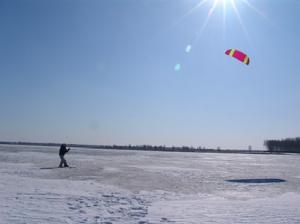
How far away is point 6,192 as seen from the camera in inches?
366

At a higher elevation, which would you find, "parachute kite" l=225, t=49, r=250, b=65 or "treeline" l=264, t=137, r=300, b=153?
"parachute kite" l=225, t=49, r=250, b=65

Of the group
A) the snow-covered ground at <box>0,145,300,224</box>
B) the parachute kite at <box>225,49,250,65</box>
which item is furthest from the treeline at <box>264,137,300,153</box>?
the snow-covered ground at <box>0,145,300,224</box>

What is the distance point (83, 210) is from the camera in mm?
7559

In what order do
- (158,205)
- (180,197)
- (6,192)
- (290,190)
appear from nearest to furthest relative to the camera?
(158,205), (6,192), (180,197), (290,190)

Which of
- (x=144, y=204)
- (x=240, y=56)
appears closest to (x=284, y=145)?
(x=240, y=56)

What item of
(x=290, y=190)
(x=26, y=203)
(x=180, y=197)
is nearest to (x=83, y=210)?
(x=26, y=203)

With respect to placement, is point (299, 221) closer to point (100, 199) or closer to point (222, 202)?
point (222, 202)

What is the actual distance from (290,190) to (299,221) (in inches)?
228

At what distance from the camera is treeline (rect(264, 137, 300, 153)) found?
121 meters

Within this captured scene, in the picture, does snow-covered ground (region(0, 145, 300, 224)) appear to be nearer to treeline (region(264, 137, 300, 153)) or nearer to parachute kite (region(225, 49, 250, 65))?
parachute kite (region(225, 49, 250, 65))

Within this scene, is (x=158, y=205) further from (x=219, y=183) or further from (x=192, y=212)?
(x=219, y=183)

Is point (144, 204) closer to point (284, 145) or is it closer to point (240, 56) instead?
point (240, 56)

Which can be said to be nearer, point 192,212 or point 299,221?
point 299,221

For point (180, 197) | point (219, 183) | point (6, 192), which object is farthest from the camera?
point (219, 183)
